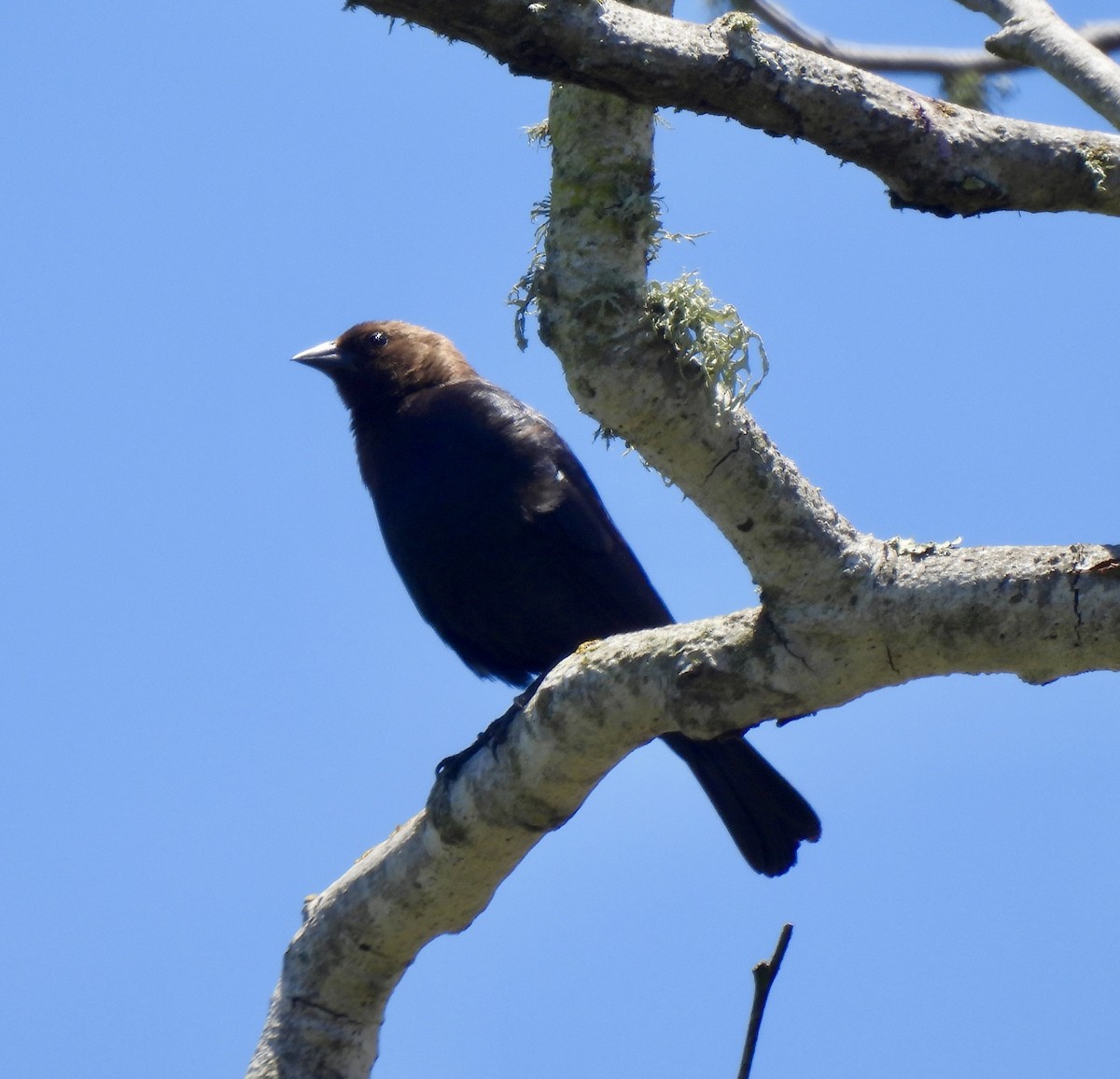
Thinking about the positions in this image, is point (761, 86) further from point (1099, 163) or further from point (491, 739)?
point (491, 739)

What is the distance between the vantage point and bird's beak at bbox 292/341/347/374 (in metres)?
5.27

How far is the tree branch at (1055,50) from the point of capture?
11.2ft

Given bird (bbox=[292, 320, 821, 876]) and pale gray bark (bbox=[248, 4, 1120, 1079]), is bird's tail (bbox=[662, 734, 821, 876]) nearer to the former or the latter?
bird (bbox=[292, 320, 821, 876])

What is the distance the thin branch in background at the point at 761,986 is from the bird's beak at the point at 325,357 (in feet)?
12.7

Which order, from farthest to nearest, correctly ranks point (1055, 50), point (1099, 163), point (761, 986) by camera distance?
point (1055, 50)
point (1099, 163)
point (761, 986)

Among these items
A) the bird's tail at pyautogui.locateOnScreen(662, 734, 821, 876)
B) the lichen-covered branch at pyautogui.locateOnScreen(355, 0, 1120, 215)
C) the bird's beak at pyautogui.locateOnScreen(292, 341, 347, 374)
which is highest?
the bird's beak at pyautogui.locateOnScreen(292, 341, 347, 374)

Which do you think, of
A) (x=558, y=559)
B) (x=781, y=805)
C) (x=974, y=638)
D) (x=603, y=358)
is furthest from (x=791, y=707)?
(x=558, y=559)

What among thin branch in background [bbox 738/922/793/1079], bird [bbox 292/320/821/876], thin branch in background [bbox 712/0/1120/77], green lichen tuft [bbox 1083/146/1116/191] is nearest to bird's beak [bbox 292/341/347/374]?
bird [bbox 292/320/821/876]

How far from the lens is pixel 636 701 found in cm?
269

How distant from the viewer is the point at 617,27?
241 cm

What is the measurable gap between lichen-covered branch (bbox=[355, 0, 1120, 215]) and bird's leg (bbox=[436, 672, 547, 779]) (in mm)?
1242

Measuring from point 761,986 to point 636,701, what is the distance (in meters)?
1.03

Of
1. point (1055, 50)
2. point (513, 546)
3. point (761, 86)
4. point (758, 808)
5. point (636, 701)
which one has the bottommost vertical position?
point (636, 701)

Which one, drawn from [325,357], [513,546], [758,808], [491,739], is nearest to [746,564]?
[491,739]
